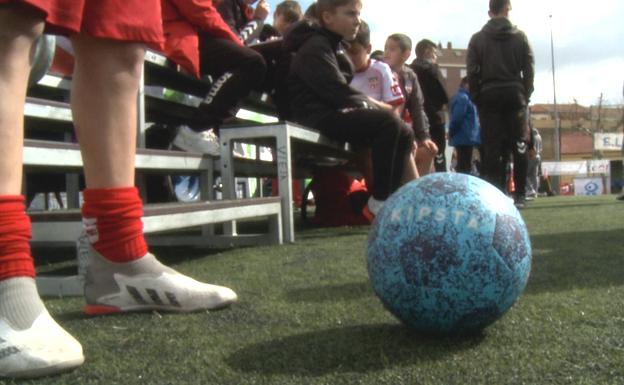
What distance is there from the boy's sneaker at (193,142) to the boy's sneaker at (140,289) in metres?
2.60

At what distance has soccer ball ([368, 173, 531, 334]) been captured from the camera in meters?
1.88

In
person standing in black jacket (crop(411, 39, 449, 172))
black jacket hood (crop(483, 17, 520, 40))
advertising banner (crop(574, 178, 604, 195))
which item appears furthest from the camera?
advertising banner (crop(574, 178, 604, 195))

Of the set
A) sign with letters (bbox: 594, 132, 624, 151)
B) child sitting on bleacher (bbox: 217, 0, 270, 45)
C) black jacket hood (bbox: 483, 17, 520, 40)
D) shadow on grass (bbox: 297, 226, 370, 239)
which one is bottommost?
shadow on grass (bbox: 297, 226, 370, 239)

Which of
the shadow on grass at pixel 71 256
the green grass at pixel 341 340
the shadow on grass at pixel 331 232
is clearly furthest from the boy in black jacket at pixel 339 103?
the green grass at pixel 341 340

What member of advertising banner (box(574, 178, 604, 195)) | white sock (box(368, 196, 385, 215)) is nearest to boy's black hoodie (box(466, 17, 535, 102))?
white sock (box(368, 196, 385, 215))

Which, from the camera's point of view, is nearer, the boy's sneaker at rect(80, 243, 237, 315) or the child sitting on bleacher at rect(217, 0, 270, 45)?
the boy's sneaker at rect(80, 243, 237, 315)

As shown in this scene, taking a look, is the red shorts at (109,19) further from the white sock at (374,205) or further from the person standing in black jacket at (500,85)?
the person standing in black jacket at (500,85)

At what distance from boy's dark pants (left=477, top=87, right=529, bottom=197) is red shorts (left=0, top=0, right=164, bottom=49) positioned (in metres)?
5.46

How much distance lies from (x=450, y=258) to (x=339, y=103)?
128 inches

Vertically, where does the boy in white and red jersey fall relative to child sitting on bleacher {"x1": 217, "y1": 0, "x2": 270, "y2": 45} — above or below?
below

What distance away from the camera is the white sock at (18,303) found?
1667mm

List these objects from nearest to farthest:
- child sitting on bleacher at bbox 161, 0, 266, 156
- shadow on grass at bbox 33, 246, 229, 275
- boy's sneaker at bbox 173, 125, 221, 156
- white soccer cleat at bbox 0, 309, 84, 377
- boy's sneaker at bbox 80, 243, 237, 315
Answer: white soccer cleat at bbox 0, 309, 84, 377, boy's sneaker at bbox 80, 243, 237, 315, shadow on grass at bbox 33, 246, 229, 275, child sitting on bleacher at bbox 161, 0, 266, 156, boy's sneaker at bbox 173, 125, 221, 156

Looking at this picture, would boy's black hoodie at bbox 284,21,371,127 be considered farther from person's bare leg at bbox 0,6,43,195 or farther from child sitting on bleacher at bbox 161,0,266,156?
person's bare leg at bbox 0,6,43,195

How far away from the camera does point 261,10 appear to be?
6.23 metres
